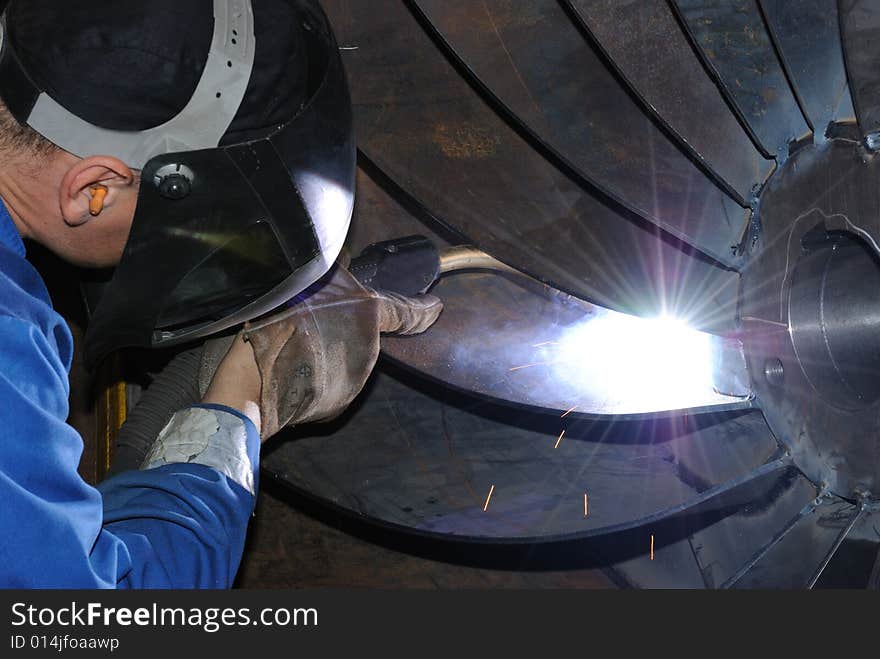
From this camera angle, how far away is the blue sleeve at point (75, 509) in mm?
1114

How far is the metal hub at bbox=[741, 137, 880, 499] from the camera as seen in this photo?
1.91m

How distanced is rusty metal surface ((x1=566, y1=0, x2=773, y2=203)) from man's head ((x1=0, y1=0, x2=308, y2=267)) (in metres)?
1.02

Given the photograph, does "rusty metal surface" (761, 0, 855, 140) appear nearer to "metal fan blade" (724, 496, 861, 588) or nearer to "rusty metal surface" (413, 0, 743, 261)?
"rusty metal surface" (413, 0, 743, 261)

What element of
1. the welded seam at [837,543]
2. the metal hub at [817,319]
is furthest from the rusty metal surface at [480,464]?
the welded seam at [837,543]

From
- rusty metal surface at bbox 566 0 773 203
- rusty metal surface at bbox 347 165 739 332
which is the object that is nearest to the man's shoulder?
rusty metal surface at bbox 347 165 739 332

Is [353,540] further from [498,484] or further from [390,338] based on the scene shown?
[390,338]

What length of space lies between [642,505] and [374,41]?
127 cm

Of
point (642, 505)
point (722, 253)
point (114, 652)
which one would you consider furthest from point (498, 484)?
point (114, 652)

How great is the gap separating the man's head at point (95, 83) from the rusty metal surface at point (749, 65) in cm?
106

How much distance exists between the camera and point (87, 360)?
1.55 metres

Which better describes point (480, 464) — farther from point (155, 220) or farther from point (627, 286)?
point (155, 220)

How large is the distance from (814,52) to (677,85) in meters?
0.28

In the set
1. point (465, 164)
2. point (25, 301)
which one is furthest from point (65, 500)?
point (465, 164)

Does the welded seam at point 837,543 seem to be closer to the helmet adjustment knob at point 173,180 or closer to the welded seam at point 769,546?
the welded seam at point 769,546
